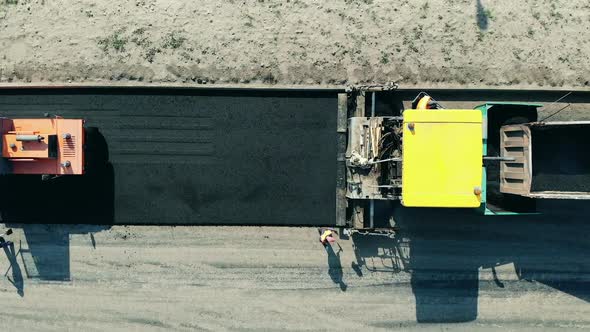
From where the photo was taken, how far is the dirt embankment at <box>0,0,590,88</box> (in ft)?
34.2

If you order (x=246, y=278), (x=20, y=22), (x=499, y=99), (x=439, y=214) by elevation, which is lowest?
(x=246, y=278)

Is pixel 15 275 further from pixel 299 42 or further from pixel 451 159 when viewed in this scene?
pixel 451 159

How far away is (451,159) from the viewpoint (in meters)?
8.89

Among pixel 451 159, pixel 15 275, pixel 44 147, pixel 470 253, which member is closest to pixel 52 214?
pixel 15 275

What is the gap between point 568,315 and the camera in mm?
10445

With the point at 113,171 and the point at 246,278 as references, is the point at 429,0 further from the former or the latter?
the point at 113,171

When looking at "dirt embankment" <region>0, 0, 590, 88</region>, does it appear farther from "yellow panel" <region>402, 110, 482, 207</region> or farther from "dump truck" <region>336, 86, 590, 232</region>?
"yellow panel" <region>402, 110, 482, 207</region>

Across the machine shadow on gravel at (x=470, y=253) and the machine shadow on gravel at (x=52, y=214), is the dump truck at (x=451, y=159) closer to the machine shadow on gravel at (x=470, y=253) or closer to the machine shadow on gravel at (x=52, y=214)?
the machine shadow on gravel at (x=470, y=253)

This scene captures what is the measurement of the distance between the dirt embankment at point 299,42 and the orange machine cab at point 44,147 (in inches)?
56.5

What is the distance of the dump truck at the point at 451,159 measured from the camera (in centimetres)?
889

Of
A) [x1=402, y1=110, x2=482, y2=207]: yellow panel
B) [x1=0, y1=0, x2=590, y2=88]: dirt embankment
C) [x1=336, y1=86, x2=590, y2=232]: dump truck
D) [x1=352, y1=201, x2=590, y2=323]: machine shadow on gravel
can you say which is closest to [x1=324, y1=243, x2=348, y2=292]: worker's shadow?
[x1=352, y1=201, x2=590, y2=323]: machine shadow on gravel

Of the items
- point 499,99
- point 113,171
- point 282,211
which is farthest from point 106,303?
point 499,99

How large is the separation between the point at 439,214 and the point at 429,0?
5.64 m

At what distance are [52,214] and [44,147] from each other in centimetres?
202
